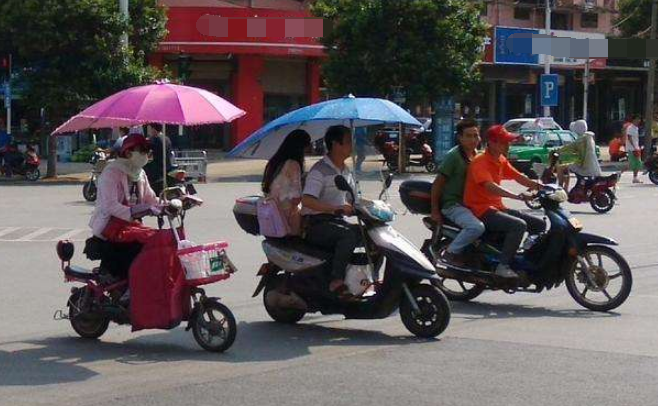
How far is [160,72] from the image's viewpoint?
34.0 metres

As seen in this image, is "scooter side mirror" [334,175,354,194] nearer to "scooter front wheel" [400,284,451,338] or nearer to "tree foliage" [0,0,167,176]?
"scooter front wheel" [400,284,451,338]

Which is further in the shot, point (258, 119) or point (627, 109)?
point (627, 109)

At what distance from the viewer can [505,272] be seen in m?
11.4

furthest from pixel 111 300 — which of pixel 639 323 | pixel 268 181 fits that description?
pixel 639 323

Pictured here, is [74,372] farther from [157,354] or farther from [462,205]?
[462,205]

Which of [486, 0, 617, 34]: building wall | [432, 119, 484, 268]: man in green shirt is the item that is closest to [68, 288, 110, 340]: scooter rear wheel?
[432, 119, 484, 268]: man in green shirt

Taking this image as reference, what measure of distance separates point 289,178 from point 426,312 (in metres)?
1.61

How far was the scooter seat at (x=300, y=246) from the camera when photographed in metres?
10.2

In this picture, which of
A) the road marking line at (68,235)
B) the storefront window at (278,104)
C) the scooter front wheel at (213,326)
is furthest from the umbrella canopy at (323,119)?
the storefront window at (278,104)

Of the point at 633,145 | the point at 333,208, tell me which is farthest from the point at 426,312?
the point at 633,145

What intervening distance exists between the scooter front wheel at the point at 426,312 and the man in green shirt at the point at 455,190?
5.39ft

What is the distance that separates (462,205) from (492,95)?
44907 mm

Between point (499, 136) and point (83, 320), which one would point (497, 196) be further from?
point (83, 320)

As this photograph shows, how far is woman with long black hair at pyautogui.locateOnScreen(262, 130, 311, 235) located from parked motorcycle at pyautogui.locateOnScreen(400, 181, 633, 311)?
182cm
